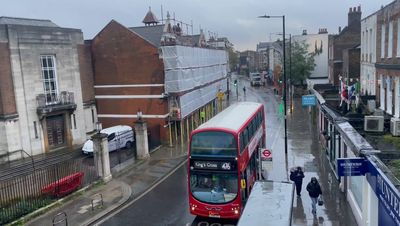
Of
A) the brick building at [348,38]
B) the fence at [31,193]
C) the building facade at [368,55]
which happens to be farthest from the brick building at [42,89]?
the brick building at [348,38]

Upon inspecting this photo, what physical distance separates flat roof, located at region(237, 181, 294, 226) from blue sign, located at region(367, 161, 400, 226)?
2422 millimetres

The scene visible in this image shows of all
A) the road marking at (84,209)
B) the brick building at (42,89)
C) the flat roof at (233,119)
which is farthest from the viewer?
the brick building at (42,89)

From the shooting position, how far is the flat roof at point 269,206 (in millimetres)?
10031

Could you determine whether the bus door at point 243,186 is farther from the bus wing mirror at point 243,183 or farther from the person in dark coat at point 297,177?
the person in dark coat at point 297,177

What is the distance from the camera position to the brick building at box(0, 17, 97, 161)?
980 inches

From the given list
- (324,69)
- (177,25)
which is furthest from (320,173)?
(324,69)

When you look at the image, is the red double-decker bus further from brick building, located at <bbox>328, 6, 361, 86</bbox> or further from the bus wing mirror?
brick building, located at <bbox>328, 6, 361, 86</bbox>

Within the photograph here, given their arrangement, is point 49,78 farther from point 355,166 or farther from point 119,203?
point 355,166

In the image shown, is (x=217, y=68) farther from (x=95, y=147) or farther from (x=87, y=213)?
(x=87, y=213)

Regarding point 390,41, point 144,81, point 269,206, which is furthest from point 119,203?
point 144,81

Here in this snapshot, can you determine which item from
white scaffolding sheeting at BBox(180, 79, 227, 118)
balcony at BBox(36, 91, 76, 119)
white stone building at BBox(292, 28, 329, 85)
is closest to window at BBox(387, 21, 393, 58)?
white scaffolding sheeting at BBox(180, 79, 227, 118)

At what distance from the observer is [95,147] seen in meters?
19.9

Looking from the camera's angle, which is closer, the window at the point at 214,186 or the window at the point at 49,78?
the window at the point at 214,186

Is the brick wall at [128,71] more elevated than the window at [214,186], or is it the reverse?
the brick wall at [128,71]
